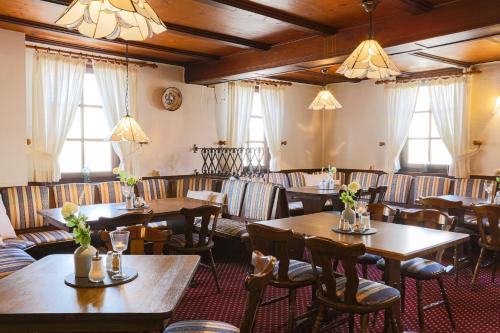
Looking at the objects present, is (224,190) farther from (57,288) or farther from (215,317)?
(57,288)

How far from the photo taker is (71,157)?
5266 mm

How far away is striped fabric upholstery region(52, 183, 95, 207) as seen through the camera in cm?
479

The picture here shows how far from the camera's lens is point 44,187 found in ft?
15.4

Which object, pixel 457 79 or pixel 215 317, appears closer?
pixel 215 317

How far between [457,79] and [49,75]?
5.30 m

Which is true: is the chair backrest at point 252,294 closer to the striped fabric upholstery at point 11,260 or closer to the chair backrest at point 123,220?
the chair backrest at point 123,220

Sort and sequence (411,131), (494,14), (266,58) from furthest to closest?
(411,131) → (266,58) → (494,14)

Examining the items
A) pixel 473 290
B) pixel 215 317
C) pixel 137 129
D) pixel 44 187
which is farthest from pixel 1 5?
pixel 473 290

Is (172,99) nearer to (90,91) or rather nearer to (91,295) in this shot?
(90,91)

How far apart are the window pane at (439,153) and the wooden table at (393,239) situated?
11.7 feet

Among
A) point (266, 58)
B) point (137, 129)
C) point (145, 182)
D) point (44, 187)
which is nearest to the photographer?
point (137, 129)

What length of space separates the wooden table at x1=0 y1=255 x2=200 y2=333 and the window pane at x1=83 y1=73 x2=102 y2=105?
3.61 meters

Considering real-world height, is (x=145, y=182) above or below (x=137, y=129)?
below

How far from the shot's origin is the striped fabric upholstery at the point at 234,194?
17.7 feet
